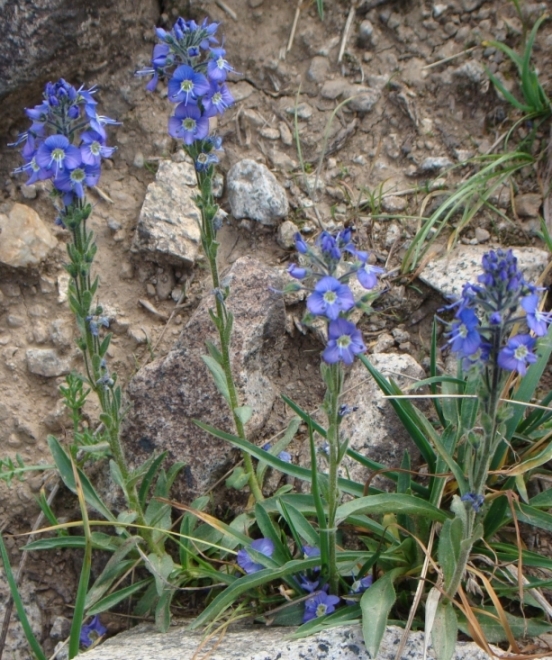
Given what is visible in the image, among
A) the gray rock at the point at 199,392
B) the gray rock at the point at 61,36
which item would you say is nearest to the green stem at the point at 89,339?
the gray rock at the point at 199,392

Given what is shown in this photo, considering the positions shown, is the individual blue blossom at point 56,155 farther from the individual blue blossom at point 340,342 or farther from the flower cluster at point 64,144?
the individual blue blossom at point 340,342

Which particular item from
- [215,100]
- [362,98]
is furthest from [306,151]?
[215,100]

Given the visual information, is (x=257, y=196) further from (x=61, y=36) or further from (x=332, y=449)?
(x=332, y=449)

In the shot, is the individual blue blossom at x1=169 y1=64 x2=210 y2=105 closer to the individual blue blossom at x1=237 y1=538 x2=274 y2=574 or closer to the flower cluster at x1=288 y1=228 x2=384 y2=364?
the flower cluster at x1=288 y1=228 x2=384 y2=364

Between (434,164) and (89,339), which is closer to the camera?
(89,339)

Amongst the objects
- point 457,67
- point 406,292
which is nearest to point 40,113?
point 406,292

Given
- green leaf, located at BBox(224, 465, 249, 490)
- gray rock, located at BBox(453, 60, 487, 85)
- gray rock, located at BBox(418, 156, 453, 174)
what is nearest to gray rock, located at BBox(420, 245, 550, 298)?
gray rock, located at BBox(418, 156, 453, 174)
